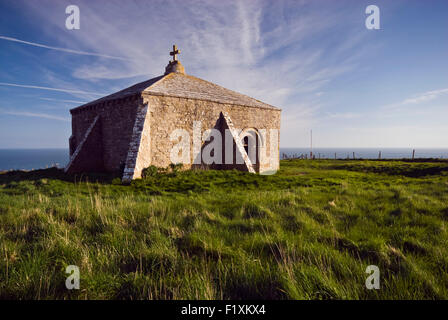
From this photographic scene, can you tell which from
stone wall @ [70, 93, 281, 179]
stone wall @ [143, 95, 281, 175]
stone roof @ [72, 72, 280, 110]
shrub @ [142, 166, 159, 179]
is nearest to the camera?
shrub @ [142, 166, 159, 179]

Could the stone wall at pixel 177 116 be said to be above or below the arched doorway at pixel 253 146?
above

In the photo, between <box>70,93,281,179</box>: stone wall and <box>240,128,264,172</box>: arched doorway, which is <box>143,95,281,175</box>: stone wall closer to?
<box>70,93,281,179</box>: stone wall

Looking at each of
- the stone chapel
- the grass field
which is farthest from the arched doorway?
the grass field

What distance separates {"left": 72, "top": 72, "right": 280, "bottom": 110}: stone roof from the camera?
1322cm

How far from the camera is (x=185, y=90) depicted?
14.3 meters

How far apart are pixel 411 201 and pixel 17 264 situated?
8338 mm

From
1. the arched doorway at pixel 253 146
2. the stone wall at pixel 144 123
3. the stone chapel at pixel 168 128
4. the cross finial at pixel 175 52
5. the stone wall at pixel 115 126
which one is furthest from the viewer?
the cross finial at pixel 175 52

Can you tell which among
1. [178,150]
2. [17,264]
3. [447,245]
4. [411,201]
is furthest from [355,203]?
[178,150]

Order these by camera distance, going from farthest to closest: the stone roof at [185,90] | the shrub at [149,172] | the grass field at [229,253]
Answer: the stone roof at [185,90] → the shrub at [149,172] → the grass field at [229,253]

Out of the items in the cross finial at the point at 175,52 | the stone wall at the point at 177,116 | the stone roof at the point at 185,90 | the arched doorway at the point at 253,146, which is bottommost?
the arched doorway at the point at 253,146

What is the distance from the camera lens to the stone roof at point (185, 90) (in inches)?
520

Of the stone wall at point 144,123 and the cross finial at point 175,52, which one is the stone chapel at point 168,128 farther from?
the cross finial at point 175,52

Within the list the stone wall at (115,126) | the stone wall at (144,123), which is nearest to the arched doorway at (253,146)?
the stone wall at (144,123)

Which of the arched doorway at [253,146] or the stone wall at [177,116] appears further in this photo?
the arched doorway at [253,146]
